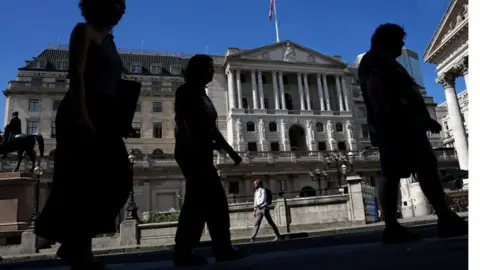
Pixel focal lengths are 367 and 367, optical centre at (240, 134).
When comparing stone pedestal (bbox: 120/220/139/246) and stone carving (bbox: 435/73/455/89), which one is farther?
stone carving (bbox: 435/73/455/89)

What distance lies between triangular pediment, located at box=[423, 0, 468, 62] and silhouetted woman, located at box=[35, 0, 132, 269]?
30147mm

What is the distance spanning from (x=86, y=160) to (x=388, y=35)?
Answer: 142 inches

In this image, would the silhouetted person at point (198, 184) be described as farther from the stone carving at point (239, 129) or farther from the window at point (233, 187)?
the stone carving at point (239, 129)

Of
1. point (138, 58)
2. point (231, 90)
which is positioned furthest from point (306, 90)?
point (138, 58)

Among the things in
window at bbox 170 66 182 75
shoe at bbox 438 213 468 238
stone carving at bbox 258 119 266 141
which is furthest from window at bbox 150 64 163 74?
shoe at bbox 438 213 468 238

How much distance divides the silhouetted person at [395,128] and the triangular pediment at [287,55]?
4683 centimetres

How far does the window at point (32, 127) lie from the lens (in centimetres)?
4497

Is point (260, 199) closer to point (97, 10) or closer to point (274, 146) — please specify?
point (97, 10)

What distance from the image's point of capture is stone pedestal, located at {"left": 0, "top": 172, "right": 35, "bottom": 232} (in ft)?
39.3

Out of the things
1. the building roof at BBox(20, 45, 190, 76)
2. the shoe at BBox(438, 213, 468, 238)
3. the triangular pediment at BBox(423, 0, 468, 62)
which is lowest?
the shoe at BBox(438, 213, 468, 238)

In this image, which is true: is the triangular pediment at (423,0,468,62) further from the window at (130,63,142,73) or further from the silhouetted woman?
the window at (130,63,142,73)

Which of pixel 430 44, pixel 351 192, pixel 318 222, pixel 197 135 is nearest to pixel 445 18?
pixel 430 44

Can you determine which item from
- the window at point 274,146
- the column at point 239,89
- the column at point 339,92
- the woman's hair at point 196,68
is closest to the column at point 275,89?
the column at point 239,89
